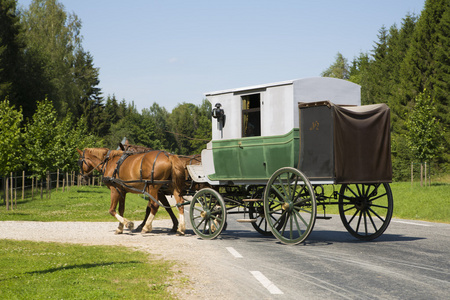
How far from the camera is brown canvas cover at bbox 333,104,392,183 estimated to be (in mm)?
10898

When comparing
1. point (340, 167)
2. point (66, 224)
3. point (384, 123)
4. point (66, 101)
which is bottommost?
point (66, 224)

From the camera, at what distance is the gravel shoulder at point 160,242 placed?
23.3ft

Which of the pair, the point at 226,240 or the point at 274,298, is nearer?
the point at 274,298

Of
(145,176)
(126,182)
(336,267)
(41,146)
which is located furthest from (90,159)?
(41,146)

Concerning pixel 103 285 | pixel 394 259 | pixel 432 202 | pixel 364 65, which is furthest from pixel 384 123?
pixel 364 65

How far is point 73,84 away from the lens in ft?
199

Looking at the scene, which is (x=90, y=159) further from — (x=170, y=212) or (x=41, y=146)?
(x=41, y=146)

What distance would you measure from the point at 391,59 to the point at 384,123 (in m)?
65.7

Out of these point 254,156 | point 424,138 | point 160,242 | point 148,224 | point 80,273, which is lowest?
point 160,242

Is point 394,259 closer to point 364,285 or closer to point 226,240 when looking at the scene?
point 364,285

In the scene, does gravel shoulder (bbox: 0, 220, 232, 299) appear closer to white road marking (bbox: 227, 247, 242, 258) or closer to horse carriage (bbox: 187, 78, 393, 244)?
white road marking (bbox: 227, 247, 242, 258)

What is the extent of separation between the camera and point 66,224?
1825 centimetres

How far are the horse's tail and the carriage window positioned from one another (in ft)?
7.52

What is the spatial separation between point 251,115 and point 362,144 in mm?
2636
